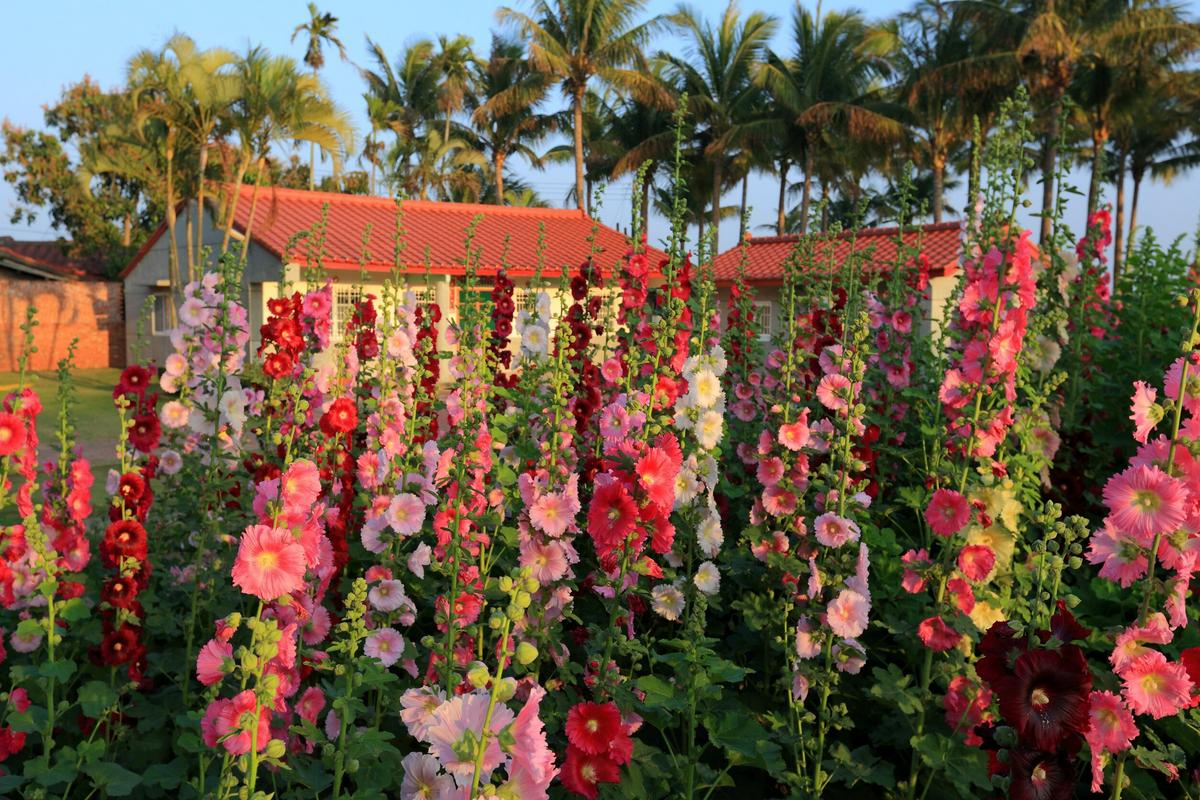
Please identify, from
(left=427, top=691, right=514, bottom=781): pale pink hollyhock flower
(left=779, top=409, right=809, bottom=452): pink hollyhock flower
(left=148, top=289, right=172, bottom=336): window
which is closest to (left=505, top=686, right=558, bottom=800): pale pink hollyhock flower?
(left=427, top=691, right=514, bottom=781): pale pink hollyhock flower

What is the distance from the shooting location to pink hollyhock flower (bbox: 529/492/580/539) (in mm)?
2631

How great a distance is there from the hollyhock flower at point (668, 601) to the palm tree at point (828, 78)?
90.0 ft

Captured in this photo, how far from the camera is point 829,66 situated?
30.1 m

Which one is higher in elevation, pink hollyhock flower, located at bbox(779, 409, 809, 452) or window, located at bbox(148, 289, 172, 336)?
window, located at bbox(148, 289, 172, 336)

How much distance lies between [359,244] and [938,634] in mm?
16468

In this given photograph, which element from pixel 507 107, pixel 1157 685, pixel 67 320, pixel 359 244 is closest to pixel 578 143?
pixel 507 107

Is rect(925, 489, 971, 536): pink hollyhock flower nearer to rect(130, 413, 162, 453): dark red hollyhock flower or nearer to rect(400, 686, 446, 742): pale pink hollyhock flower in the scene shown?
rect(400, 686, 446, 742): pale pink hollyhock flower

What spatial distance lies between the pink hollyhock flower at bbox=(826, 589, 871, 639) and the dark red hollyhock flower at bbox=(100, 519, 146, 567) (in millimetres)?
2062

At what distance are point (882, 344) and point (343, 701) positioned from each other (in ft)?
10.6

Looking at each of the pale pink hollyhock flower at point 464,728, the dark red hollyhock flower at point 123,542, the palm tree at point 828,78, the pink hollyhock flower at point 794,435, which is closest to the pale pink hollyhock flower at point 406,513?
the dark red hollyhock flower at point 123,542

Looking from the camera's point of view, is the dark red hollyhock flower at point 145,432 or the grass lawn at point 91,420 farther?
the grass lawn at point 91,420

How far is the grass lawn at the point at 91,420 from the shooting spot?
9.16m

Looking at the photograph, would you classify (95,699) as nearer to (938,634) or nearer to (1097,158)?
(938,634)

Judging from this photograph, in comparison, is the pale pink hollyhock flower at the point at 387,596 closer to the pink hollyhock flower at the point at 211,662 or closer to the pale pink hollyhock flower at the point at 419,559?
the pale pink hollyhock flower at the point at 419,559
